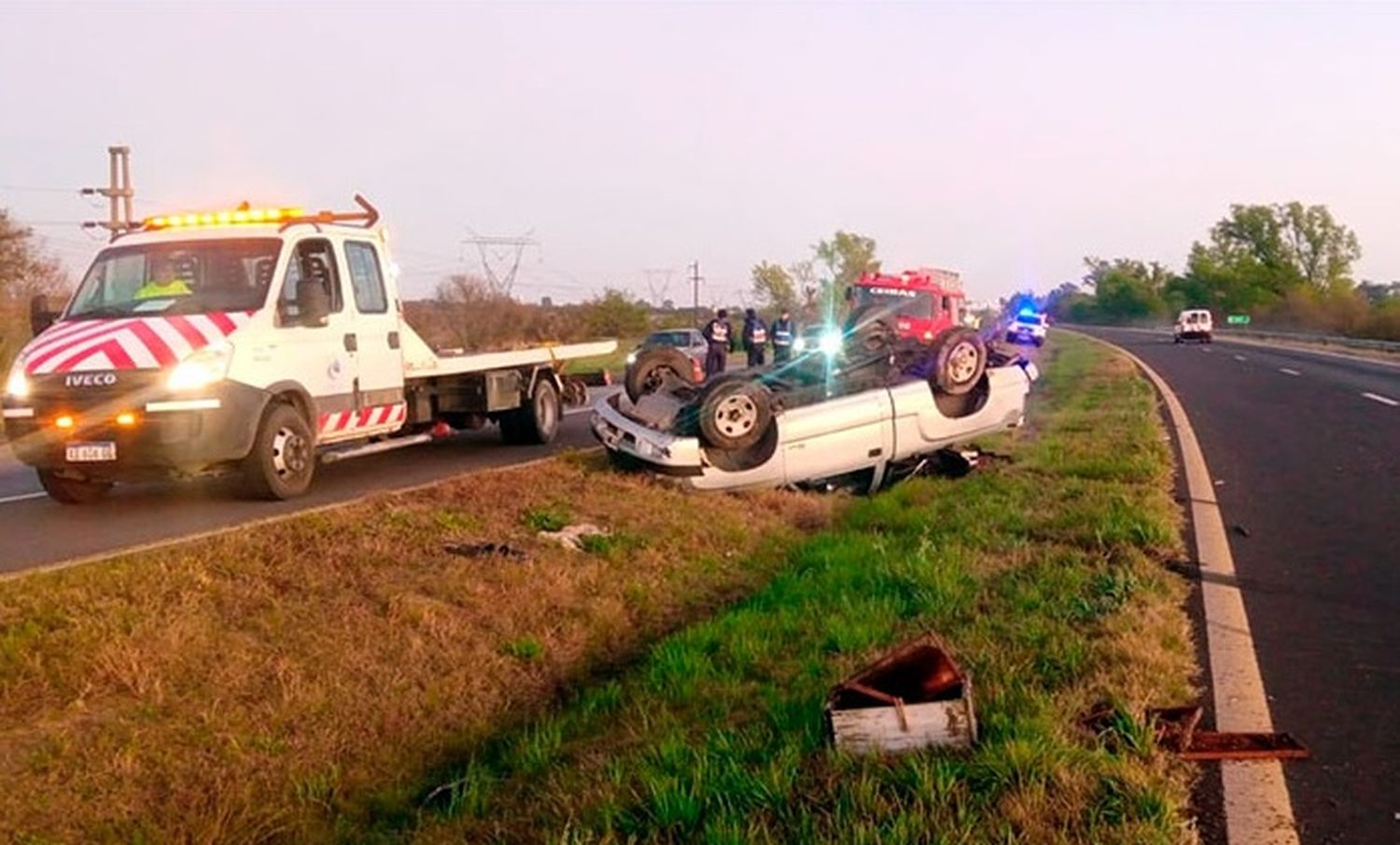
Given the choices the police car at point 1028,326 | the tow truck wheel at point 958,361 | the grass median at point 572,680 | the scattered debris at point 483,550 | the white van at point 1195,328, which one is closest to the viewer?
the grass median at point 572,680

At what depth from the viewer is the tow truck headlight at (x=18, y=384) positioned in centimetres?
897

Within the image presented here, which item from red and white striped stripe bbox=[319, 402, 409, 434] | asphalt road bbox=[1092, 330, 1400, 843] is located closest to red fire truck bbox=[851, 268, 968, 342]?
asphalt road bbox=[1092, 330, 1400, 843]

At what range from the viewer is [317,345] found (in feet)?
33.2

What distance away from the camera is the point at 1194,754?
14.1 ft

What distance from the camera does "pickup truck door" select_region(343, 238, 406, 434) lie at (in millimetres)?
10820

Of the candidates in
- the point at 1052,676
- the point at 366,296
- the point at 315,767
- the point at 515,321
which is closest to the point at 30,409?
the point at 366,296

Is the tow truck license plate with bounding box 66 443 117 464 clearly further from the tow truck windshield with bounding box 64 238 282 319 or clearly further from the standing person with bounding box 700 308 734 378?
the standing person with bounding box 700 308 734 378

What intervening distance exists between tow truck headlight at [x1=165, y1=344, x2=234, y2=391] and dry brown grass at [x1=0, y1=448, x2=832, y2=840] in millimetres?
1509

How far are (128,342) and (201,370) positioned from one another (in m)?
0.58

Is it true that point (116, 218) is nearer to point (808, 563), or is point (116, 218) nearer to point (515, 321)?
point (515, 321)

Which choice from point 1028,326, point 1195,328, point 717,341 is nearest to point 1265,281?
point 1195,328

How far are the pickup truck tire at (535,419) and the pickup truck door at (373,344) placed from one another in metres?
2.55

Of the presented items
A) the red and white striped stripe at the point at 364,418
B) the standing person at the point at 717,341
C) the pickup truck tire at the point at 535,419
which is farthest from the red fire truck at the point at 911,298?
the red and white striped stripe at the point at 364,418

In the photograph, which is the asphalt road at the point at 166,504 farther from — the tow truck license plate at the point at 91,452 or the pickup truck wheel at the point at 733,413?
the pickup truck wheel at the point at 733,413
